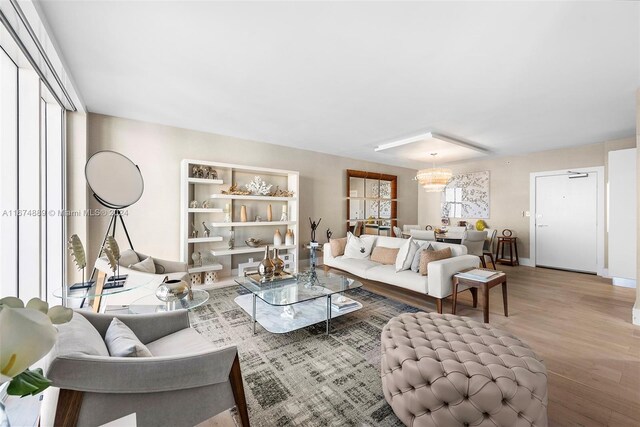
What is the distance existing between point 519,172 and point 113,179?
24.5 feet

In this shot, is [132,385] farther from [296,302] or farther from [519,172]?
[519,172]

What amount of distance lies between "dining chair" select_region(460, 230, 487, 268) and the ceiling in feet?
6.59

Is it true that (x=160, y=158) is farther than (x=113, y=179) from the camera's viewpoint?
Yes

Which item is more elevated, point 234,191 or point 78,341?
point 234,191

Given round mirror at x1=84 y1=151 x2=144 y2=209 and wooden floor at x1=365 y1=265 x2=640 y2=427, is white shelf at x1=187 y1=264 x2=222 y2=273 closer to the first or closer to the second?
round mirror at x1=84 y1=151 x2=144 y2=209

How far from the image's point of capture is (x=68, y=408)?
0.98 metres

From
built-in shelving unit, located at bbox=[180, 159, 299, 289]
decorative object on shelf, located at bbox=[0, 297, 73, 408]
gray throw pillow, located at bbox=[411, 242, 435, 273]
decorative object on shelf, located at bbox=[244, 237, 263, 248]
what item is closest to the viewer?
decorative object on shelf, located at bbox=[0, 297, 73, 408]

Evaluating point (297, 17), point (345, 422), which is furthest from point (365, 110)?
point (345, 422)

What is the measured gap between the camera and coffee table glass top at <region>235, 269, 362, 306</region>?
2.60 meters

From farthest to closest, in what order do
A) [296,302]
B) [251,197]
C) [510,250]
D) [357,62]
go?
1. [510,250]
2. [251,197]
3. [296,302]
4. [357,62]

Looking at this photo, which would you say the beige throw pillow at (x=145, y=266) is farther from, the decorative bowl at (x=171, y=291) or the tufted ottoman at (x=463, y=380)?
the tufted ottoman at (x=463, y=380)

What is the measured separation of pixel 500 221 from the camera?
20.5 ft

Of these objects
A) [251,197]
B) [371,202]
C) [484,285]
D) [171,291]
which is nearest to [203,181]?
[251,197]

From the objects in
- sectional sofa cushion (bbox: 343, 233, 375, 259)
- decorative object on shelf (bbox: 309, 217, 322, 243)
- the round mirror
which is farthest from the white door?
the round mirror
